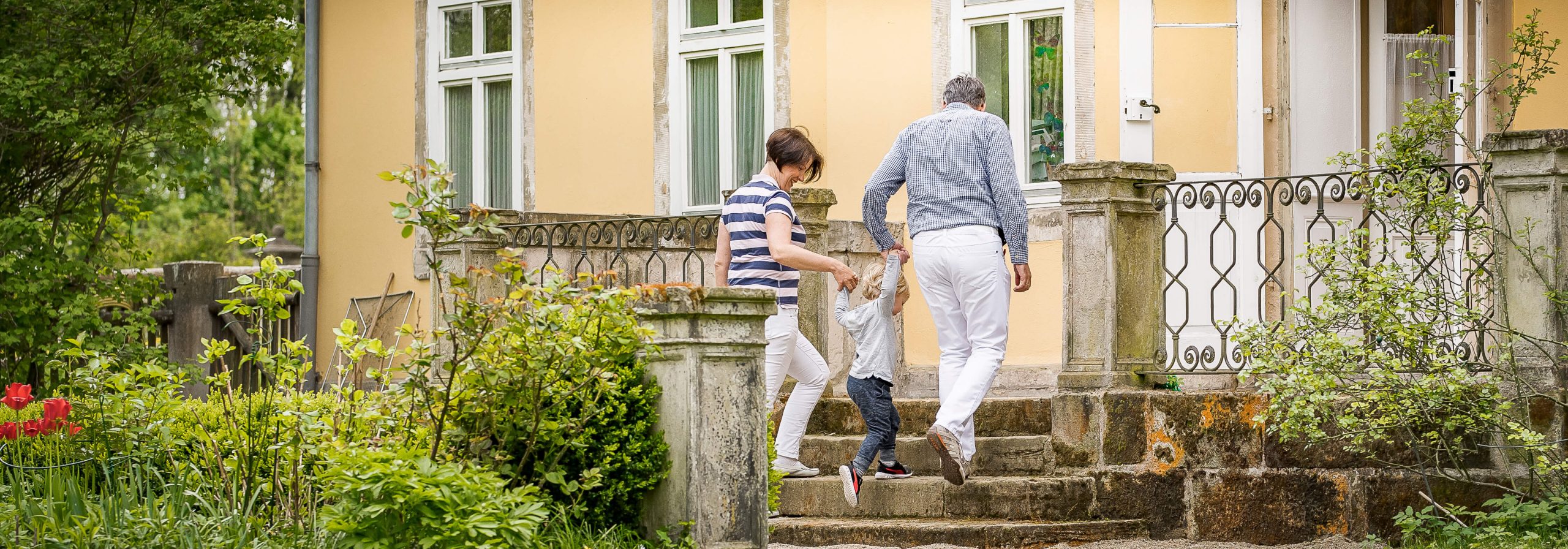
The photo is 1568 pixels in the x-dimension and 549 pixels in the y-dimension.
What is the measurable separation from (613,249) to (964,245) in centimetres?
426

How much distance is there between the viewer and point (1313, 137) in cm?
966

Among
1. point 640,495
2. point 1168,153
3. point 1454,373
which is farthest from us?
point 1168,153

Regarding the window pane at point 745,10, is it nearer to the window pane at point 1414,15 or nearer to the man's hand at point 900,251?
the window pane at point 1414,15

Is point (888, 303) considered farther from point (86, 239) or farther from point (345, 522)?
point (86, 239)

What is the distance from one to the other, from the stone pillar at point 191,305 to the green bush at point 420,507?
992cm

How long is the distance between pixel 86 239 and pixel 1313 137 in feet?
25.1

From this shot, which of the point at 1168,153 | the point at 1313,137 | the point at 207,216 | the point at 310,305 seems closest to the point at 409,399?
the point at 1168,153

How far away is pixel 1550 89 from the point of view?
367 inches

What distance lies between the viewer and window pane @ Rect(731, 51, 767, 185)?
1133 centimetres

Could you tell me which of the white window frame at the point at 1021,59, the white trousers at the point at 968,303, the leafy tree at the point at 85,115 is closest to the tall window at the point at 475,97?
the leafy tree at the point at 85,115

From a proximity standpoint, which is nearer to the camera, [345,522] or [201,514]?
[345,522]

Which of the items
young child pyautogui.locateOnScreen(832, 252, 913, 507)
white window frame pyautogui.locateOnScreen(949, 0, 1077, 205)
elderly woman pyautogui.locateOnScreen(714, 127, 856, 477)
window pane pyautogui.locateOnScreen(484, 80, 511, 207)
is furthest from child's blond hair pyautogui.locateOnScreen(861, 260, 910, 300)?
window pane pyautogui.locateOnScreen(484, 80, 511, 207)

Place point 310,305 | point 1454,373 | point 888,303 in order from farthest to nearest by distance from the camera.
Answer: point 310,305, point 888,303, point 1454,373

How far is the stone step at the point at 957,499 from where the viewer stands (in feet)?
22.5
